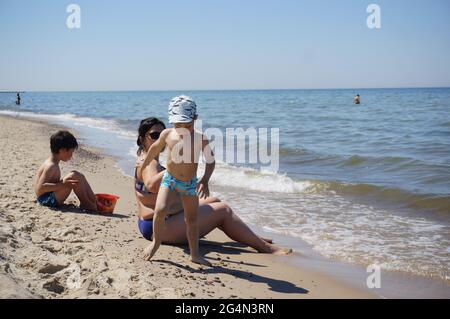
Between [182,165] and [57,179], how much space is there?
221 cm

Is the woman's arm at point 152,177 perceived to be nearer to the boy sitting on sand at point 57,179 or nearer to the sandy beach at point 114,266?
the sandy beach at point 114,266

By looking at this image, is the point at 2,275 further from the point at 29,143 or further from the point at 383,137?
the point at 383,137

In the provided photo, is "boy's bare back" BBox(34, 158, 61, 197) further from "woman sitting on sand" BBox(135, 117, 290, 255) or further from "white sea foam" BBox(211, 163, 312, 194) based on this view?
"white sea foam" BBox(211, 163, 312, 194)

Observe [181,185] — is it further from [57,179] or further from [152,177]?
[57,179]

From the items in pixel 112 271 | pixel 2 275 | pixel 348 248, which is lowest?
pixel 348 248

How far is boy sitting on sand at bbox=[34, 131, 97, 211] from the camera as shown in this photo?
509 cm

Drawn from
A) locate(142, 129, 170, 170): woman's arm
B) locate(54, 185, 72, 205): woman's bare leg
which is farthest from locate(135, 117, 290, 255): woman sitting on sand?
locate(54, 185, 72, 205): woman's bare leg

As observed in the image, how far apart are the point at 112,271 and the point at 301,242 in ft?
8.16

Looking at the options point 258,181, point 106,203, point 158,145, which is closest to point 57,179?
point 106,203

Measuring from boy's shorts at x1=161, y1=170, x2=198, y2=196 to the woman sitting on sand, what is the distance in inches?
17.6

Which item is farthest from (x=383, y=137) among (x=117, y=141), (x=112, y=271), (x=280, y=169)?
(x=112, y=271)

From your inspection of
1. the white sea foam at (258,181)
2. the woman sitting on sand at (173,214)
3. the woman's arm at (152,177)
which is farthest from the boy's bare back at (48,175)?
the white sea foam at (258,181)

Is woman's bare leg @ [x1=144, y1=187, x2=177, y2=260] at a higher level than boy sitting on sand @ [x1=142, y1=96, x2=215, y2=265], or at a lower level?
lower
